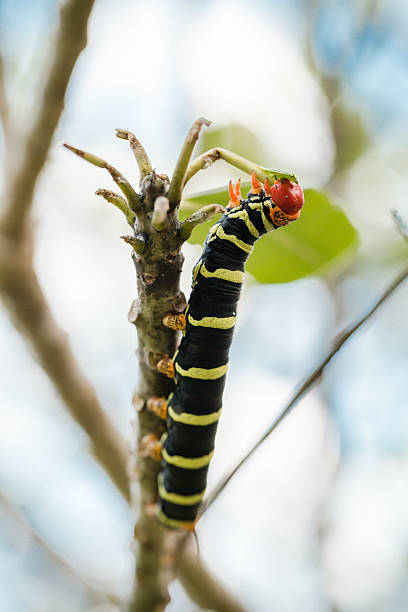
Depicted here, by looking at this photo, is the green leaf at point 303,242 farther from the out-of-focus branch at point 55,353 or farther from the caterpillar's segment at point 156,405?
the out-of-focus branch at point 55,353

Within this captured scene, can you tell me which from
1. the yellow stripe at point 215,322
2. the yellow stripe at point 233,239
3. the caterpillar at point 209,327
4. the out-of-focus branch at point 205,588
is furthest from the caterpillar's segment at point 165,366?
the out-of-focus branch at point 205,588

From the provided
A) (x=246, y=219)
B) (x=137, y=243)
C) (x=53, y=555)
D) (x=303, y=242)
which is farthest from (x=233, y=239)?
(x=53, y=555)

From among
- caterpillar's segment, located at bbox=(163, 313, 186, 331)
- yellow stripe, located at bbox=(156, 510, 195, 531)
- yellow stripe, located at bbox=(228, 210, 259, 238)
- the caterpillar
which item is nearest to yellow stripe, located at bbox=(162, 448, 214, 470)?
the caterpillar

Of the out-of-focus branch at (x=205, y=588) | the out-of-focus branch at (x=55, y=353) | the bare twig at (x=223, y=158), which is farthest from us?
the out-of-focus branch at (x=205, y=588)

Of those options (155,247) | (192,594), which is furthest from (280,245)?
(192,594)

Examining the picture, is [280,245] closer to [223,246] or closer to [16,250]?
[223,246]

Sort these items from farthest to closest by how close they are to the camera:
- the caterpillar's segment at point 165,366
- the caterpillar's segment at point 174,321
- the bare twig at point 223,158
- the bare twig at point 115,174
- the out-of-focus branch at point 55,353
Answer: the out-of-focus branch at point 55,353 < the caterpillar's segment at point 165,366 < the caterpillar's segment at point 174,321 < the bare twig at point 223,158 < the bare twig at point 115,174
